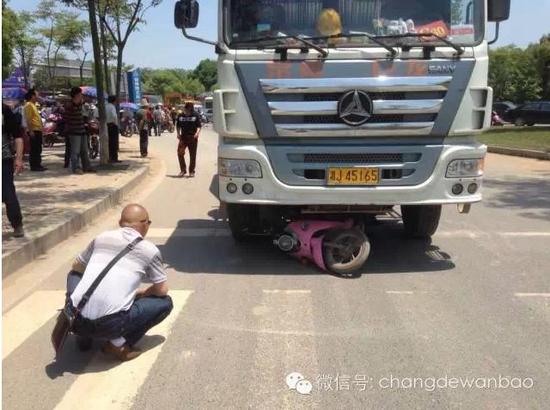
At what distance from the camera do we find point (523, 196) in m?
11.3

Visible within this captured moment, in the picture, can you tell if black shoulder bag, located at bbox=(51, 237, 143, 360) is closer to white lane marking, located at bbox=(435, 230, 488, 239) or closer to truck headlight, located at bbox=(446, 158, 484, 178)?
truck headlight, located at bbox=(446, 158, 484, 178)

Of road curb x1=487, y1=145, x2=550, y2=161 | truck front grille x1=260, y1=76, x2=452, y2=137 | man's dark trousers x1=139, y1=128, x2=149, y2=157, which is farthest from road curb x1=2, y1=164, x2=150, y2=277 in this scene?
road curb x1=487, y1=145, x2=550, y2=161

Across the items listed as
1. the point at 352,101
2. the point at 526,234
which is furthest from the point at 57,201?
the point at 526,234

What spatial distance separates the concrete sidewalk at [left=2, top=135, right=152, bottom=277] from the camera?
6.80m

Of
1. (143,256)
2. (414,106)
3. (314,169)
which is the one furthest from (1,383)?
(414,106)

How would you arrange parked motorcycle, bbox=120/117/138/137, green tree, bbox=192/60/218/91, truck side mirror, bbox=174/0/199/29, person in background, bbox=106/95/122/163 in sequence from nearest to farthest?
truck side mirror, bbox=174/0/199/29, person in background, bbox=106/95/122/163, parked motorcycle, bbox=120/117/138/137, green tree, bbox=192/60/218/91

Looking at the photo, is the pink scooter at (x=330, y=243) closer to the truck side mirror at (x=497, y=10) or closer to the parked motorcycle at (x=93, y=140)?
the truck side mirror at (x=497, y=10)

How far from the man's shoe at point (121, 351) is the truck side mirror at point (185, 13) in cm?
345

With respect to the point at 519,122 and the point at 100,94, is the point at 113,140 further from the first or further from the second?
the point at 519,122

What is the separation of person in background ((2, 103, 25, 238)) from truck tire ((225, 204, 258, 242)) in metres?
2.25

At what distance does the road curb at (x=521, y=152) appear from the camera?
18972 mm

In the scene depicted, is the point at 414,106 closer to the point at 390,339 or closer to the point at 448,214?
the point at 390,339

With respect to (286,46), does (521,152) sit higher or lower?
lower

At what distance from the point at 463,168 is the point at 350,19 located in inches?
69.4
